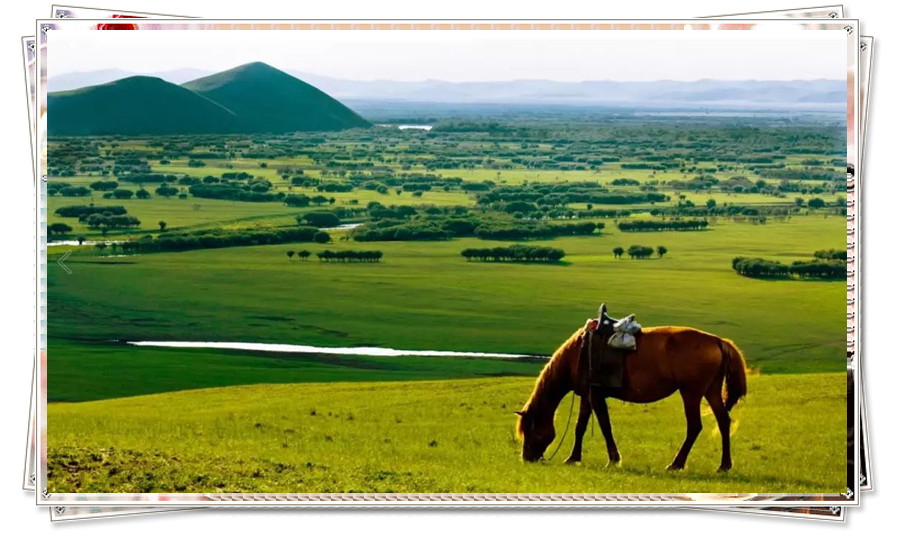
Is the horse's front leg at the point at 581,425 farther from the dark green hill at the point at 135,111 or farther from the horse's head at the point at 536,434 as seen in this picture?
the dark green hill at the point at 135,111

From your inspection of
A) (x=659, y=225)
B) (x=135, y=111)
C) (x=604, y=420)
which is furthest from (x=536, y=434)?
(x=135, y=111)

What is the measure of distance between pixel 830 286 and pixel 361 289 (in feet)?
20.9

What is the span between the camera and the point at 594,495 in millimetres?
18172

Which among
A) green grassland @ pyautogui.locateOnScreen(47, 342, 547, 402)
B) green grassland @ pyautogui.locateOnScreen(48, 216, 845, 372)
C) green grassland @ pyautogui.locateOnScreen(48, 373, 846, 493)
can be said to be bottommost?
green grassland @ pyautogui.locateOnScreen(48, 373, 846, 493)

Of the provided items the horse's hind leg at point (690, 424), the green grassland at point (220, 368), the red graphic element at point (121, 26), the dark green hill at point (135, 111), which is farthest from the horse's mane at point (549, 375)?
the red graphic element at point (121, 26)

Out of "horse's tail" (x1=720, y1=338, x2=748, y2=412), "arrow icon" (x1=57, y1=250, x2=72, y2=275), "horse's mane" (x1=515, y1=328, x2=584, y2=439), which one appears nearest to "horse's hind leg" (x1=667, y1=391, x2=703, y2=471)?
"horse's tail" (x1=720, y1=338, x2=748, y2=412)

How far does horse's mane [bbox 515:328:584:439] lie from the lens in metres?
18.9

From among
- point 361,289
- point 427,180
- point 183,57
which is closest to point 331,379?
point 361,289

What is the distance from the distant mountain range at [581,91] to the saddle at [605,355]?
10.9 ft

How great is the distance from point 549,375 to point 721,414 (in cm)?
203

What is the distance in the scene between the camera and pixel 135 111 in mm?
20578

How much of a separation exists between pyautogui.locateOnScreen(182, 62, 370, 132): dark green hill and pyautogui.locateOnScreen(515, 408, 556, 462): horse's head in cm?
494

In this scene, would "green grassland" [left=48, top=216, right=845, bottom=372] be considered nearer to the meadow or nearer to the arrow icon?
the meadow

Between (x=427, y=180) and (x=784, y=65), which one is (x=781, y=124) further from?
(x=427, y=180)
